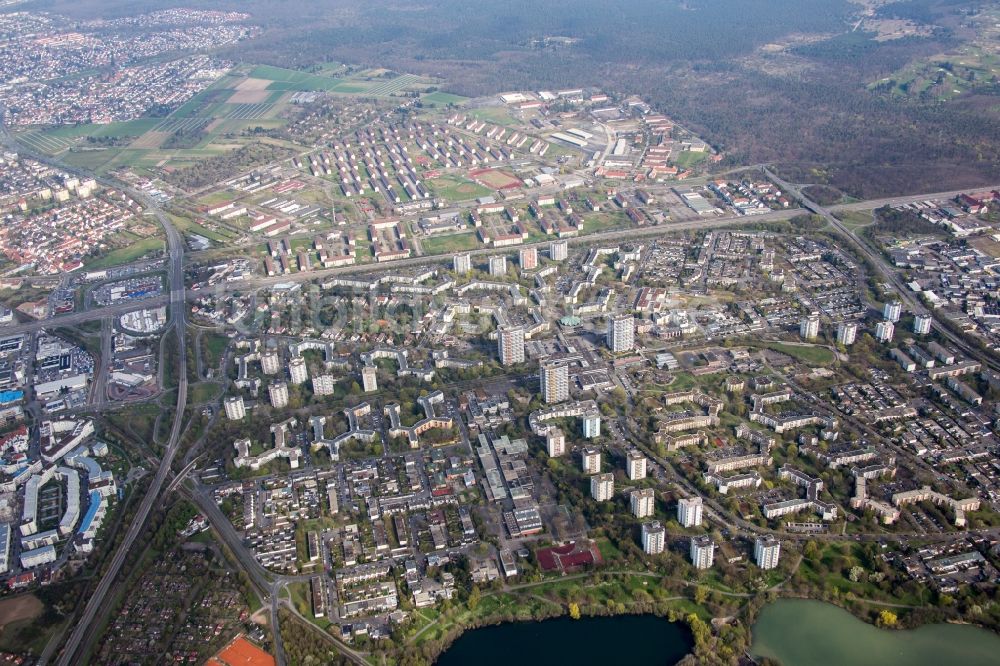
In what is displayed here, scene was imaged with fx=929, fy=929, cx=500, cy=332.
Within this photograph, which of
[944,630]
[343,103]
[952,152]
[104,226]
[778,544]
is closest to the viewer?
[944,630]

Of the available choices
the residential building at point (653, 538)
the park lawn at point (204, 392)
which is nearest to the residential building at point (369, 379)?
the park lawn at point (204, 392)

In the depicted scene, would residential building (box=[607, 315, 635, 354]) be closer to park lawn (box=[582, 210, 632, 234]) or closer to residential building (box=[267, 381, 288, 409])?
residential building (box=[267, 381, 288, 409])

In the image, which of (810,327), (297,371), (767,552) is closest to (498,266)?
(297,371)

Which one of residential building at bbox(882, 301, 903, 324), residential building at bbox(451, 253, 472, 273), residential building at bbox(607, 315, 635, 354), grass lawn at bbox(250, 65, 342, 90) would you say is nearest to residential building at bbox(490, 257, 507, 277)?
residential building at bbox(451, 253, 472, 273)

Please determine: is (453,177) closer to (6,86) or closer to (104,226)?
(104,226)

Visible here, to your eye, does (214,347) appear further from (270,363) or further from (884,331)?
(884,331)

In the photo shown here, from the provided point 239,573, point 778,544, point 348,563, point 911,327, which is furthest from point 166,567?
point 911,327
